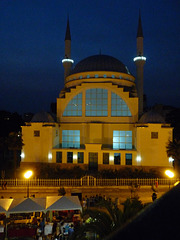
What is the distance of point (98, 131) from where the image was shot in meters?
31.5

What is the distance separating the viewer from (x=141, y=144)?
95.2ft

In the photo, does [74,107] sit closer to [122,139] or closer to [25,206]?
[122,139]

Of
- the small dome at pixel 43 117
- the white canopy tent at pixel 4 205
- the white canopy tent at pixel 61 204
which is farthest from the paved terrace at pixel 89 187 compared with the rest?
the small dome at pixel 43 117

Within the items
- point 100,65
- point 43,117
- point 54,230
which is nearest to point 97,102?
point 100,65

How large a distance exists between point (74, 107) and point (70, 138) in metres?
4.43

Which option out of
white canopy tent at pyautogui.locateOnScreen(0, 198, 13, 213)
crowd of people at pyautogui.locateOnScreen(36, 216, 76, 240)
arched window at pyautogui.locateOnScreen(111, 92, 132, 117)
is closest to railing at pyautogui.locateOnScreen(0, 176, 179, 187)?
white canopy tent at pyautogui.locateOnScreen(0, 198, 13, 213)

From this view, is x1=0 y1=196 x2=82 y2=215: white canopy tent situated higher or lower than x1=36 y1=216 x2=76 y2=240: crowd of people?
higher

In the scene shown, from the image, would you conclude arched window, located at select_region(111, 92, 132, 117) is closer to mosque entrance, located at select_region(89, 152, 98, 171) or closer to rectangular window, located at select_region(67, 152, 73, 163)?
mosque entrance, located at select_region(89, 152, 98, 171)

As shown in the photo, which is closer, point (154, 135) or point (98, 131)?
point (154, 135)

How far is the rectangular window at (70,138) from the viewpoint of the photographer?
32.7 meters

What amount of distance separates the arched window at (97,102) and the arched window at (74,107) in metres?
1.15

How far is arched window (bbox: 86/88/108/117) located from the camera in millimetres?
32094

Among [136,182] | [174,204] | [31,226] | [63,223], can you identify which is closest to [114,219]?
[63,223]

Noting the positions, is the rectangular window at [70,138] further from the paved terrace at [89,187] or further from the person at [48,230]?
the person at [48,230]
